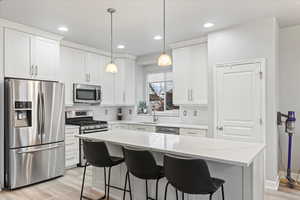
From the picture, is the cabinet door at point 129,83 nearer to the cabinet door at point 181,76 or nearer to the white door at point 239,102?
the cabinet door at point 181,76

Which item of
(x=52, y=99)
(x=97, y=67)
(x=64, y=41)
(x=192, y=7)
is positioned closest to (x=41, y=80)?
(x=52, y=99)

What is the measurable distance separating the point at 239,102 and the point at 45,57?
11.9 ft

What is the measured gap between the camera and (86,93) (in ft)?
15.8

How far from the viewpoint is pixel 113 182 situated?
2.94m

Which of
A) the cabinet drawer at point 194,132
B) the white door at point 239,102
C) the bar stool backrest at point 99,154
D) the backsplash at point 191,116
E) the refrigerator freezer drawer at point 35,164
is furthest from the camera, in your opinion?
the backsplash at point 191,116

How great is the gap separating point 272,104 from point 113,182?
9.06 feet

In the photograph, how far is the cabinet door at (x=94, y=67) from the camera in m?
4.94

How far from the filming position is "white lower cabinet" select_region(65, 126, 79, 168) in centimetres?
417

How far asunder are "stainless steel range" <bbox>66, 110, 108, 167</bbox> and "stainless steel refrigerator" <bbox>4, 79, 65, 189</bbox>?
22.2 inches

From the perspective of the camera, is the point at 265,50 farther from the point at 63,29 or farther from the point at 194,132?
the point at 63,29

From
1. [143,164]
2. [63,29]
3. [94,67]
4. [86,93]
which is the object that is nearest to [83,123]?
[86,93]

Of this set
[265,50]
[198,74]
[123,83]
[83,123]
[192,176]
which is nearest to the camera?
[192,176]

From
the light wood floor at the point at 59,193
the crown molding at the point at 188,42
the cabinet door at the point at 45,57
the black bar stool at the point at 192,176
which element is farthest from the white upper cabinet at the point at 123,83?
the black bar stool at the point at 192,176

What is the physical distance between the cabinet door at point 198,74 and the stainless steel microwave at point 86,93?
90.2 inches
